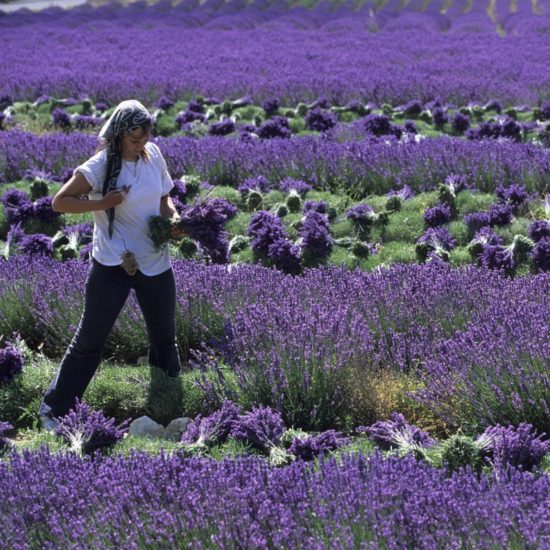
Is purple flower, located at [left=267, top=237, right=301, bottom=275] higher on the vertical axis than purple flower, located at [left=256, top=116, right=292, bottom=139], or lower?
lower

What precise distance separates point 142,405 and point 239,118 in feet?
23.0

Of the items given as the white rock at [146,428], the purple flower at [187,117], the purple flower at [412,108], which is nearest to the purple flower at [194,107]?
the purple flower at [187,117]

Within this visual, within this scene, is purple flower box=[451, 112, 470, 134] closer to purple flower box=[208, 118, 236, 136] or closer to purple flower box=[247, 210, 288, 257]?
purple flower box=[208, 118, 236, 136]

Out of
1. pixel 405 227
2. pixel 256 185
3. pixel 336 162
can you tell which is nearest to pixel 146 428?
pixel 405 227

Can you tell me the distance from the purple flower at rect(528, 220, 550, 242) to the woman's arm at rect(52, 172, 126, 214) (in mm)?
3396

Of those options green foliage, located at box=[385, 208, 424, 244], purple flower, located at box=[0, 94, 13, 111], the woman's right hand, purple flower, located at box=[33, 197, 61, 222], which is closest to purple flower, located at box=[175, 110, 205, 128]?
purple flower, located at box=[0, 94, 13, 111]

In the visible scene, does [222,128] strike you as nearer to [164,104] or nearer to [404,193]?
[164,104]

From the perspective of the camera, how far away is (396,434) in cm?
412

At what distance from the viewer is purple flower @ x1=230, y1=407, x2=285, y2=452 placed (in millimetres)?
4234

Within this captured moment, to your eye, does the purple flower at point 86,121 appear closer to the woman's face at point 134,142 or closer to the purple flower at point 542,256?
the purple flower at point 542,256

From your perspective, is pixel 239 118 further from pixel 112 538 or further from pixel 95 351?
pixel 112 538

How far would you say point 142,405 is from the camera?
5.03m

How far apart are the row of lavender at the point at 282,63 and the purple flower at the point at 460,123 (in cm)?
158

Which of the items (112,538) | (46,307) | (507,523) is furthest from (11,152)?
(507,523)
